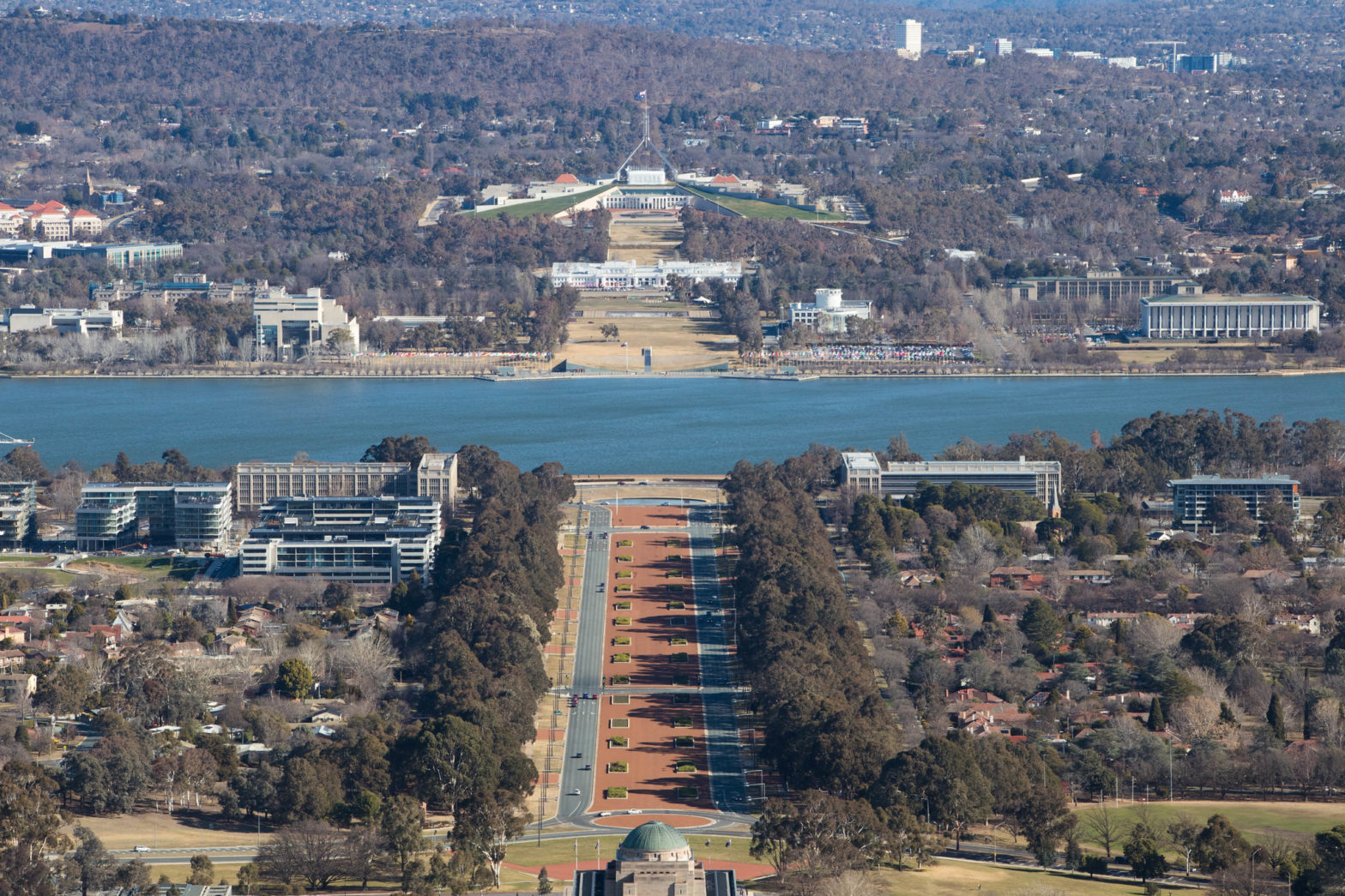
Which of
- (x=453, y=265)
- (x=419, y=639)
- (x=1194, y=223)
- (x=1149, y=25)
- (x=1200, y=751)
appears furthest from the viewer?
(x=1149, y=25)

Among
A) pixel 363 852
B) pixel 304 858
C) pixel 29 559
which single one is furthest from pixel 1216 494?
pixel 304 858

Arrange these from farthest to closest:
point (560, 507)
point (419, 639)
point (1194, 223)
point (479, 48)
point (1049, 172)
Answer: point (479, 48), point (1049, 172), point (1194, 223), point (560, 507), point (419, 639)

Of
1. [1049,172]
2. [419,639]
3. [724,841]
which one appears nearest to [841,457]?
[419,639]

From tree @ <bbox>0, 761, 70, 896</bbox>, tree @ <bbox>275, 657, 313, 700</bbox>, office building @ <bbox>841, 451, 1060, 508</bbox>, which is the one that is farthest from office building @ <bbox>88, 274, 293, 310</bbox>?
tree @ <bbox>0, 761, 70, 896</bbox>

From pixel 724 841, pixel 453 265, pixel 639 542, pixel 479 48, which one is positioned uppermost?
pixel 479 48

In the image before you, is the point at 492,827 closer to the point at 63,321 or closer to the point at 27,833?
the point at 27,833

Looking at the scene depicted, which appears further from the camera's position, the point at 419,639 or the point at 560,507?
the point at 560,507

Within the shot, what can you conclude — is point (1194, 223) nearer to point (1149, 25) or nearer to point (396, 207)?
point (396, 207)
